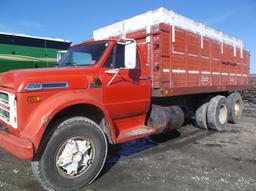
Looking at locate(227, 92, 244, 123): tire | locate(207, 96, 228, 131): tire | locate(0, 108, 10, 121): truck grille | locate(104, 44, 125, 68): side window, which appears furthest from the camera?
locate(227, 92, 244, 123): tire

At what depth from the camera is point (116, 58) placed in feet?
15.2

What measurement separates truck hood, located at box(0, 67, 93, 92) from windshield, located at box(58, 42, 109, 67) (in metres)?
0.48

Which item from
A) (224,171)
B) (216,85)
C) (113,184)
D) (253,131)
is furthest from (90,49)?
(253,131)

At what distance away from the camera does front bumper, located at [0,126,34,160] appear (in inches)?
126

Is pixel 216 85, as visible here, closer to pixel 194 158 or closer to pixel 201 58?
pixel 201 58

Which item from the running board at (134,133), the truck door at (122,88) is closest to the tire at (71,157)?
the running board at (134,133)

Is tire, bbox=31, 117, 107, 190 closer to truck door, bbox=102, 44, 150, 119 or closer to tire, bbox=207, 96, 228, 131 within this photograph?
truck door, bbox=102, 44, 150, 119

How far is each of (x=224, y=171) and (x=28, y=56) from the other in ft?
23.5

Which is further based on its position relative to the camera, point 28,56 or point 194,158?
point 28,56

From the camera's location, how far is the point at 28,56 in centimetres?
871

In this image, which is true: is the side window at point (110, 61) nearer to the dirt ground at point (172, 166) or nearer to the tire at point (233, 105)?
the dirt ground at point (172, 166)

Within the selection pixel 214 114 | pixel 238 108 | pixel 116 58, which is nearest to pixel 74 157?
pixel 116 58

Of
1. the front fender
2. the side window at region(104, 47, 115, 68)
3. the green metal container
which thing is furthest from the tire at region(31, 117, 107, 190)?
the green metal container

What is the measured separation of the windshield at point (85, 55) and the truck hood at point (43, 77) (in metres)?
0.48
